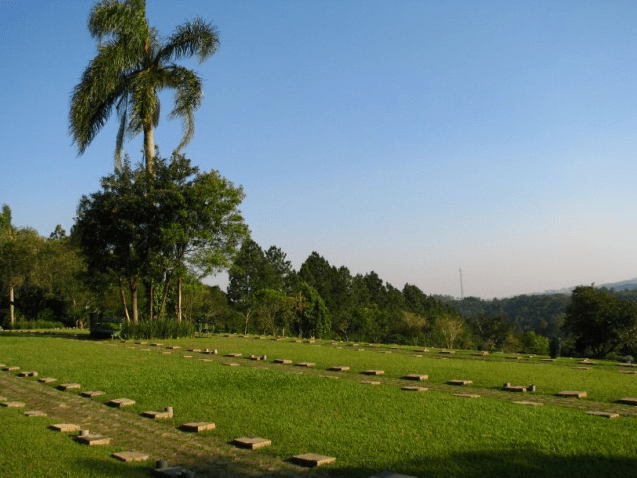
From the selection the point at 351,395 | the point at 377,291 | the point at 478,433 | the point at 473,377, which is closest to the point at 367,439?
the point at 478,433

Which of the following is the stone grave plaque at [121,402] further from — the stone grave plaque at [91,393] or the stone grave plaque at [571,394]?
the stone grave plaque at [571,394]

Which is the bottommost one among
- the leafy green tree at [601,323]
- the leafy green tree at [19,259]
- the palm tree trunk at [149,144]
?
the leafy green tree at [601,323]

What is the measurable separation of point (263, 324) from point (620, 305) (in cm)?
2482

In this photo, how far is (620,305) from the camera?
111 ft

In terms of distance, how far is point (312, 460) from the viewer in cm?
494

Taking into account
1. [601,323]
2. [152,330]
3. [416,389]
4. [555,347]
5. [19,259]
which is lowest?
[601,323]

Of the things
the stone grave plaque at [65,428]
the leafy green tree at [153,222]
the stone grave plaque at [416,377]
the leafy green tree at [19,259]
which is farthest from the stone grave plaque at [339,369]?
the leafy green tree at [19,259]

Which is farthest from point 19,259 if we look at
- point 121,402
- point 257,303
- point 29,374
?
point 121,402

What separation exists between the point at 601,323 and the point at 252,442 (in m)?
32.8

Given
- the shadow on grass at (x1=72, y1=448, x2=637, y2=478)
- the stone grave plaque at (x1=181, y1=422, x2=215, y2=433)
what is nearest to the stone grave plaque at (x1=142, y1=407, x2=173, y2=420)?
the stone grave plaque at (x1=181, y1=422, x2=215, y2=433)

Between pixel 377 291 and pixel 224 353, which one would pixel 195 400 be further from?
pixel 377 291

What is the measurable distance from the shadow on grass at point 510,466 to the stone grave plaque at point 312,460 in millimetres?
151

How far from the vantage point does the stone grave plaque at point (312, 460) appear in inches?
194

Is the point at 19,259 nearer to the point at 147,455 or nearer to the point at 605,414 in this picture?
the point at 147,455
